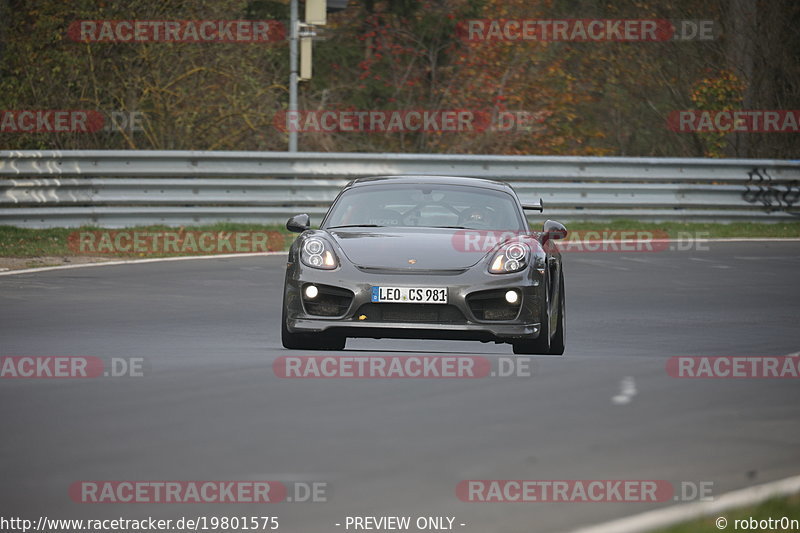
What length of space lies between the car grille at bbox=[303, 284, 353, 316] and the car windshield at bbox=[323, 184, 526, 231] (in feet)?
3.77

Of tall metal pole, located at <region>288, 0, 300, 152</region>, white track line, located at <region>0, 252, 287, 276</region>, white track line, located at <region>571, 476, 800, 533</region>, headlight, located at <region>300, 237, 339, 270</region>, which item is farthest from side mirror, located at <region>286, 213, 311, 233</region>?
tall metal pole, located at <region>288, 0, 300, 152</region>

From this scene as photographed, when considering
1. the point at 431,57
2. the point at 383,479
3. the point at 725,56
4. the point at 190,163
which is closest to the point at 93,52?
the point at 190,163

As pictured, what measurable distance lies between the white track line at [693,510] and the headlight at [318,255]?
15.3 ft

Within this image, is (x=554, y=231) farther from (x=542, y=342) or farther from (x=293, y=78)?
(x=293, y=78)

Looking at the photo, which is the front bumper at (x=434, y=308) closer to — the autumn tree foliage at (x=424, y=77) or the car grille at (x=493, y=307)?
the car grille at (x=493, y=307)

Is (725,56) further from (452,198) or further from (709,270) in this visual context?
(452,198)

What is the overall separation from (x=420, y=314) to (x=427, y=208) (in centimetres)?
168

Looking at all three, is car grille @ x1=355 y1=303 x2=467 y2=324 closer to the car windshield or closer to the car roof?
the car windshield

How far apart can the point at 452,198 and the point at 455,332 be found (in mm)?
1906

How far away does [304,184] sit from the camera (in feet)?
71.7

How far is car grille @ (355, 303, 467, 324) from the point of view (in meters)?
10.0

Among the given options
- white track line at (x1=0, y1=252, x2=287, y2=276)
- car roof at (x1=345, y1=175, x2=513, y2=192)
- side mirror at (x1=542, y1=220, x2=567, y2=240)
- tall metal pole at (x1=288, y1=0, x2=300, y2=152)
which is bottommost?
white track line at (x1=0, y1=252, x2=287, y2=276)

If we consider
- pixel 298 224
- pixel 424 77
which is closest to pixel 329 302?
pixel 298 224

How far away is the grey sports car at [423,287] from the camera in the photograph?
10039 mm
